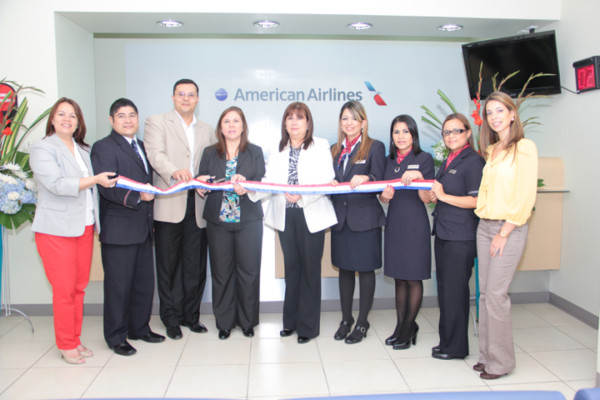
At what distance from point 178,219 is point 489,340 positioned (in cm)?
245

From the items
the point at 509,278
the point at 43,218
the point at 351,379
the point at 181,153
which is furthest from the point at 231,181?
the point at 509,278

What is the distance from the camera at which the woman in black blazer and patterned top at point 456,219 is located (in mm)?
3221

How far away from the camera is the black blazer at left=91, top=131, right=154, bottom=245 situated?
3.41 meters

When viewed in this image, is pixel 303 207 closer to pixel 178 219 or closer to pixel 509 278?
pixel 178 219

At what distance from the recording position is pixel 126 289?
3574 mm

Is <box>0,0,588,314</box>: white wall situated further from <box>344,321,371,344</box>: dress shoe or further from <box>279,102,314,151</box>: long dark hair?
<box>344,321,371,344</box>: dress shoe

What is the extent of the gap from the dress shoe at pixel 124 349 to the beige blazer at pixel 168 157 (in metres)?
0.99

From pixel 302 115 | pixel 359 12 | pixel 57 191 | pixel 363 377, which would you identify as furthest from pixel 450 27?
pixel 57 191

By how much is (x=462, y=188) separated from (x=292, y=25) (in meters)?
2.39

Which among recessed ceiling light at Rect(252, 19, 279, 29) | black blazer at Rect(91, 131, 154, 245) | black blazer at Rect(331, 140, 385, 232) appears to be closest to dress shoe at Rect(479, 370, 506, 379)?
black blazer at Rect(331, 140, 385, 232)

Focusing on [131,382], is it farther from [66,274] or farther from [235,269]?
[235,269]

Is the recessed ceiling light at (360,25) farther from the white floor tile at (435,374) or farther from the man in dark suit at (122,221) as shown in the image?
the white floor tile at (435,374)

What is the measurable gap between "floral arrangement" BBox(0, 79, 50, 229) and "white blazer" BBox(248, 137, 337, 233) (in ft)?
5.69

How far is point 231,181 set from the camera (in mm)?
3602
